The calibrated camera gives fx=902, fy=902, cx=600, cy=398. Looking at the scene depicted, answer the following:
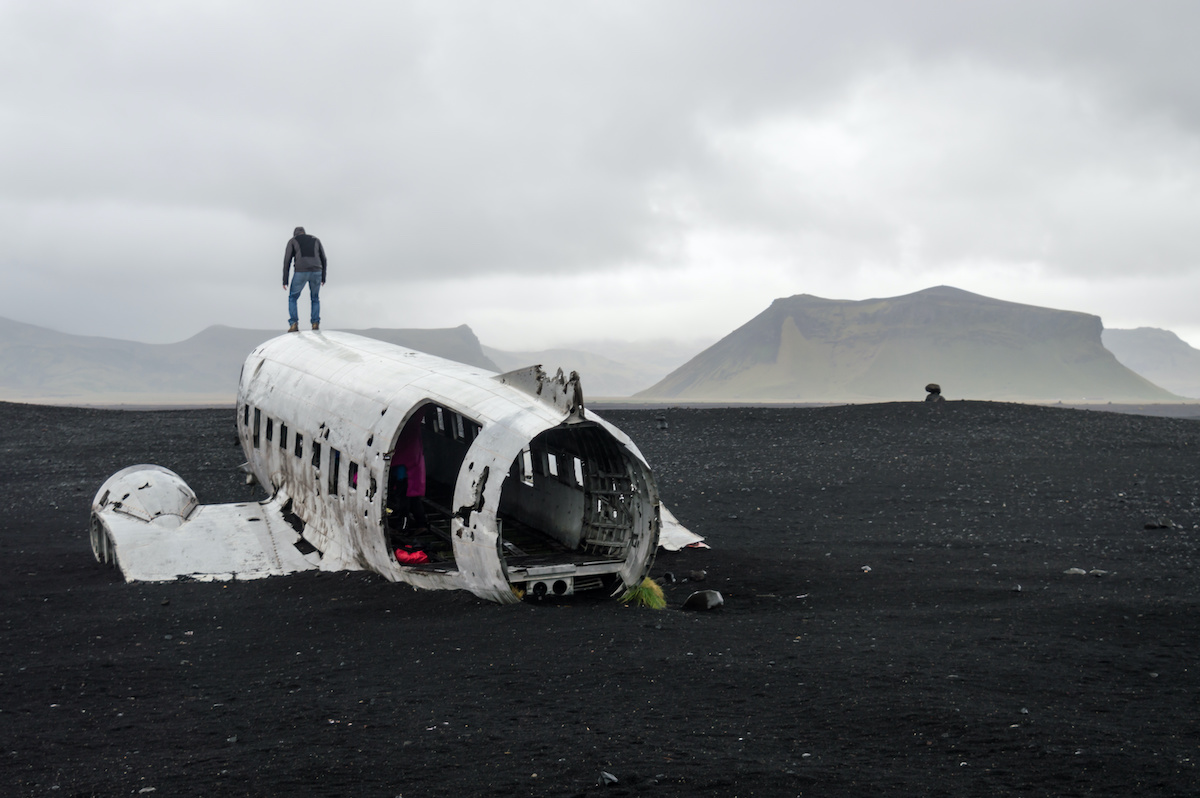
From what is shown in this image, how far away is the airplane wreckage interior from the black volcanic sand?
552mm

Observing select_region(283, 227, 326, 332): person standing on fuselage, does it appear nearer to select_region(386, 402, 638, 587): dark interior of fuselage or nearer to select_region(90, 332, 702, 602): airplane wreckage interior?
select_region(90, 332, 702, 602): airplane wreckage interior

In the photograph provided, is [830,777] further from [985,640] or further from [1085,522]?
[1085,522]

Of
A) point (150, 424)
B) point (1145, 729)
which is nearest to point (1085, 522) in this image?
point (1145, 729)

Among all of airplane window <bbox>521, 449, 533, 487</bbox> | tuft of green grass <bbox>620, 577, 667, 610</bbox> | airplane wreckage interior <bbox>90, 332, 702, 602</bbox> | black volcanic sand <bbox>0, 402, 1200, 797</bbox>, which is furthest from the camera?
airplane window <bbox>521, 449, 533, 487</bbox>

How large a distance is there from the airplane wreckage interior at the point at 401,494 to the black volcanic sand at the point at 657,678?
0.55m

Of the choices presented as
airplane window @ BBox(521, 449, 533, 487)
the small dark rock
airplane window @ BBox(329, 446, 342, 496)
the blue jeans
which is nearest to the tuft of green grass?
the small dark rock

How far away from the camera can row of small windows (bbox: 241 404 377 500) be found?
1368 centimetres

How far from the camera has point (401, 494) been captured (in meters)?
15.3

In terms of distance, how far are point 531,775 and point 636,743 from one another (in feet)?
3.57

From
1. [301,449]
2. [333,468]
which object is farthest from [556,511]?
[301,449]

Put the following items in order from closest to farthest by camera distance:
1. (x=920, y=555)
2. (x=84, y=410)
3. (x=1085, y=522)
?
(x=920, y=555) → (x=1085, y=522) → (x=84, y=410)

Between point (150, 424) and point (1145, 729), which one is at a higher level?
point (150, 424)

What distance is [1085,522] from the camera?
71.3ft

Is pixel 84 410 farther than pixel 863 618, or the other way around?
pixel 84 410
